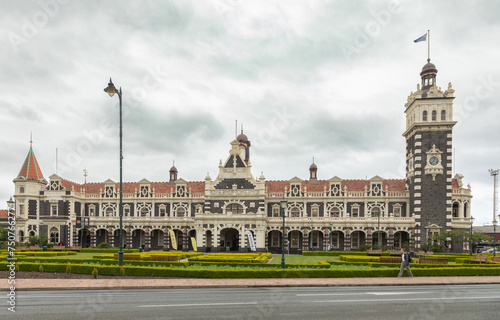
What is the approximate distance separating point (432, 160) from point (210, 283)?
4736 centimetres

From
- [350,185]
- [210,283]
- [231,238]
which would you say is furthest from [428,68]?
[210,283]

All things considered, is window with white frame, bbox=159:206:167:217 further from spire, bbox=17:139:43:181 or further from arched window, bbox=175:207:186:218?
spire, bbox=17:139:43:181

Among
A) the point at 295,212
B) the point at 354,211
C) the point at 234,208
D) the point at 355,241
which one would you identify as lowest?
the point at 355,241

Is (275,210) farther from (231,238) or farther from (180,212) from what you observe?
(180,212)

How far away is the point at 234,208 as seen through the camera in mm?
62062

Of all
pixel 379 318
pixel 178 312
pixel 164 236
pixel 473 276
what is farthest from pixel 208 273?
pixel 164 236

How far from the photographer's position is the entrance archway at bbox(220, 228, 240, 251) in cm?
6284

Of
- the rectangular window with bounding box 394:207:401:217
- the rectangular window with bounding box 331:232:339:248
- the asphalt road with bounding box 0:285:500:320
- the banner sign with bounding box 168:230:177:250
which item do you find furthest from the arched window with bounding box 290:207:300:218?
the asphalt road with bounding box 0:285:500:320

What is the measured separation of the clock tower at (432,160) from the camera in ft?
186

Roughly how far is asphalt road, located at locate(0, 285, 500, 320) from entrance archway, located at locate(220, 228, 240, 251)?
43.0 meters

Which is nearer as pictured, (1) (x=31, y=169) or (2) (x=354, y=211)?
(2) (x=354, y=211)

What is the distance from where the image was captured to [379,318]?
42.8 ft

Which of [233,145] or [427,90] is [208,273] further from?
[427,90]

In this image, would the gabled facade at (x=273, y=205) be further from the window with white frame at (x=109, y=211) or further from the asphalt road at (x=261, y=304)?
the asphalt road at (x=261, y=304)
